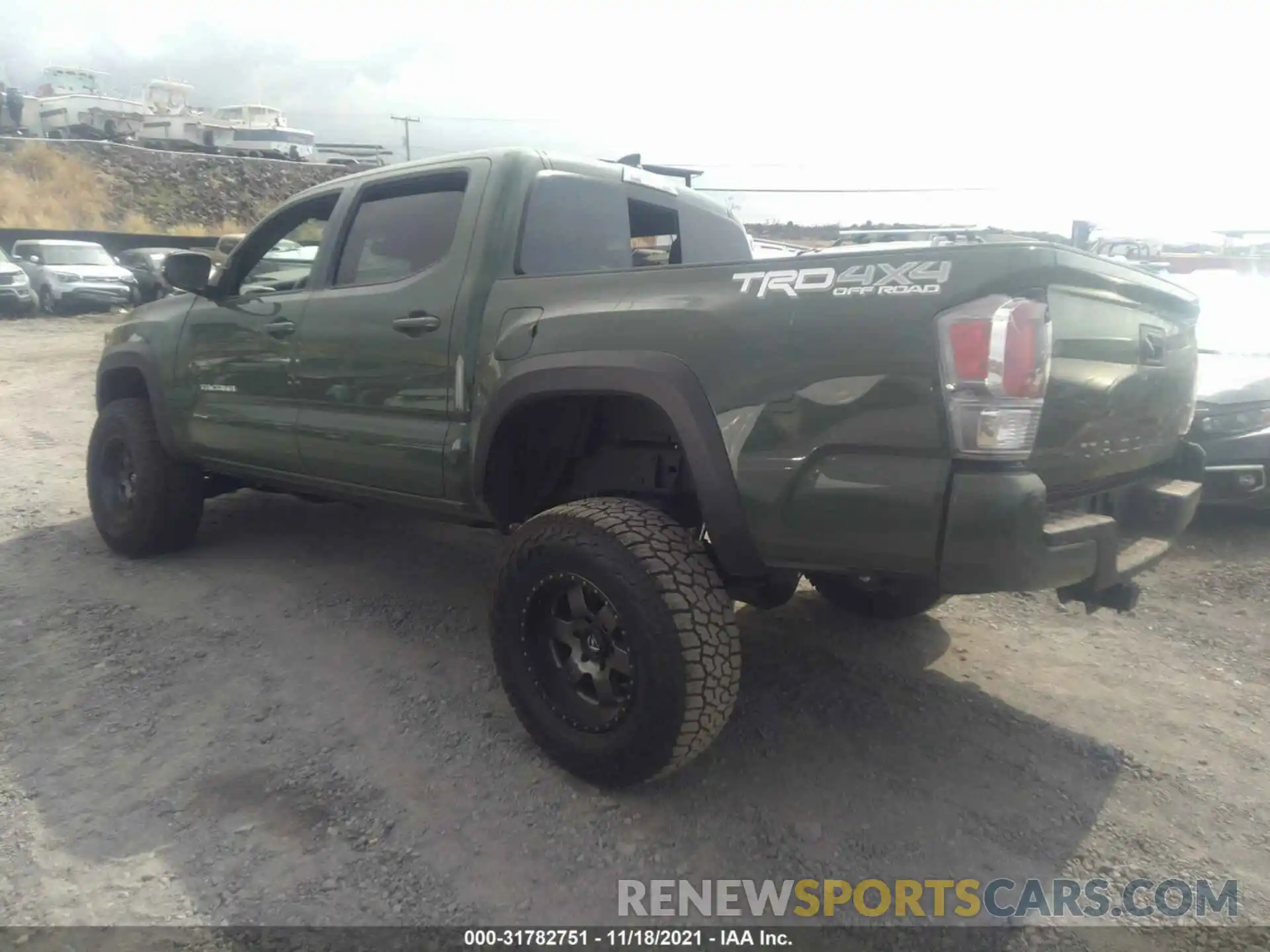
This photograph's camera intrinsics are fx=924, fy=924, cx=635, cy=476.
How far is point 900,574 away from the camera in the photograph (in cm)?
238

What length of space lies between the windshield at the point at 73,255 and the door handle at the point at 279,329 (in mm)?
18687

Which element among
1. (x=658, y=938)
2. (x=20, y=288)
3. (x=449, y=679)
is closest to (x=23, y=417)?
(x=449, y=679)

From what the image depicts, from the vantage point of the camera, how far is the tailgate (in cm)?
239

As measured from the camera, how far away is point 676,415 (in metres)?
2.63

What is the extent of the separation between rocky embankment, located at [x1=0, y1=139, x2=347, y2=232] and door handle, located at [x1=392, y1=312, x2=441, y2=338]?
112ft

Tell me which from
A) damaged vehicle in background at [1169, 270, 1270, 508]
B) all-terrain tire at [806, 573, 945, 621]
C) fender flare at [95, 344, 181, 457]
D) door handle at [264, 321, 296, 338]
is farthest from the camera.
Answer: damaged vehicle in background at [1169, 270, 1270, 508]

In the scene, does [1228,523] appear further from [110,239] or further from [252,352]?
[110,239]

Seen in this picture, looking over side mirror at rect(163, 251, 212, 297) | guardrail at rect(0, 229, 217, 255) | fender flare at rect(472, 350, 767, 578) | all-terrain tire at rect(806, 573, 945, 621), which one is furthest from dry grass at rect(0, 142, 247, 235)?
fender flare at rect(472, 350, 767, 578)

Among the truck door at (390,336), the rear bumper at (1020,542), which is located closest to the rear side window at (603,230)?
the truck door at (390,336)

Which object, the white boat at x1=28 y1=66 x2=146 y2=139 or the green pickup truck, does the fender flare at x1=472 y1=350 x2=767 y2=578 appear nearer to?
the green pickup truck

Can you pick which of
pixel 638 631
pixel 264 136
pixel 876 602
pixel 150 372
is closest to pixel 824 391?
pixel 638 631

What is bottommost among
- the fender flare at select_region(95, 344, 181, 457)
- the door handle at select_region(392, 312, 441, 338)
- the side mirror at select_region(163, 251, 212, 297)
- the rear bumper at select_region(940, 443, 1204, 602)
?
the fender flare at select_region(95, 344, 181, 457)
